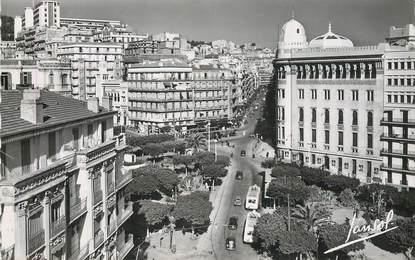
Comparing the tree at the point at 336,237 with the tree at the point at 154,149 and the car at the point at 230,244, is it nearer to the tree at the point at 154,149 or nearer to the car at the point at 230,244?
the car at the point at 230,244

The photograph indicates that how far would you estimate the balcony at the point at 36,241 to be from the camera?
Answer: 2367cm

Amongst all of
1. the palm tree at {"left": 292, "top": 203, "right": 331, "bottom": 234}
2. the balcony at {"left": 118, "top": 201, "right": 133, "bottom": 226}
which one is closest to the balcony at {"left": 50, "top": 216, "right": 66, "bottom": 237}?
the balcony at {"left": 118, "top": 201, "right": 133, "bottom": 226}

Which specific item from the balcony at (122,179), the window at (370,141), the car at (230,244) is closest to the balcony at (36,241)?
the balcony at (122,179)

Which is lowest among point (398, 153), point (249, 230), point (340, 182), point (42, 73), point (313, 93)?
point (249, 230)

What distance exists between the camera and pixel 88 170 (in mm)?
32156

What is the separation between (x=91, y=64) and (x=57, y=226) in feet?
346

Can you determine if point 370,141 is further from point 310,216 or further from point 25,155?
point 25,155

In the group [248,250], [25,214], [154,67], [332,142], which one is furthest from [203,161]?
[25,214]

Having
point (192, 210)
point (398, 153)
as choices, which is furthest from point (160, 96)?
point (192, 210)

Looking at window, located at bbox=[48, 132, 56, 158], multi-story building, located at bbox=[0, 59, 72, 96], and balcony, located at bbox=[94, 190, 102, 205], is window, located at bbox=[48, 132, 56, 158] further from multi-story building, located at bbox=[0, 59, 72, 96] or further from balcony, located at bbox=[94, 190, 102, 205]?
multi-story building, located at bbox=[0, 59, 72, 96]

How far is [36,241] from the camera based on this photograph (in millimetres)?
24281

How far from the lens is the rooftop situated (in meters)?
25.4

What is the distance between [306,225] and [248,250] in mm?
7275

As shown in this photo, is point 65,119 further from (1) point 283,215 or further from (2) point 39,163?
(1) point 283,215
